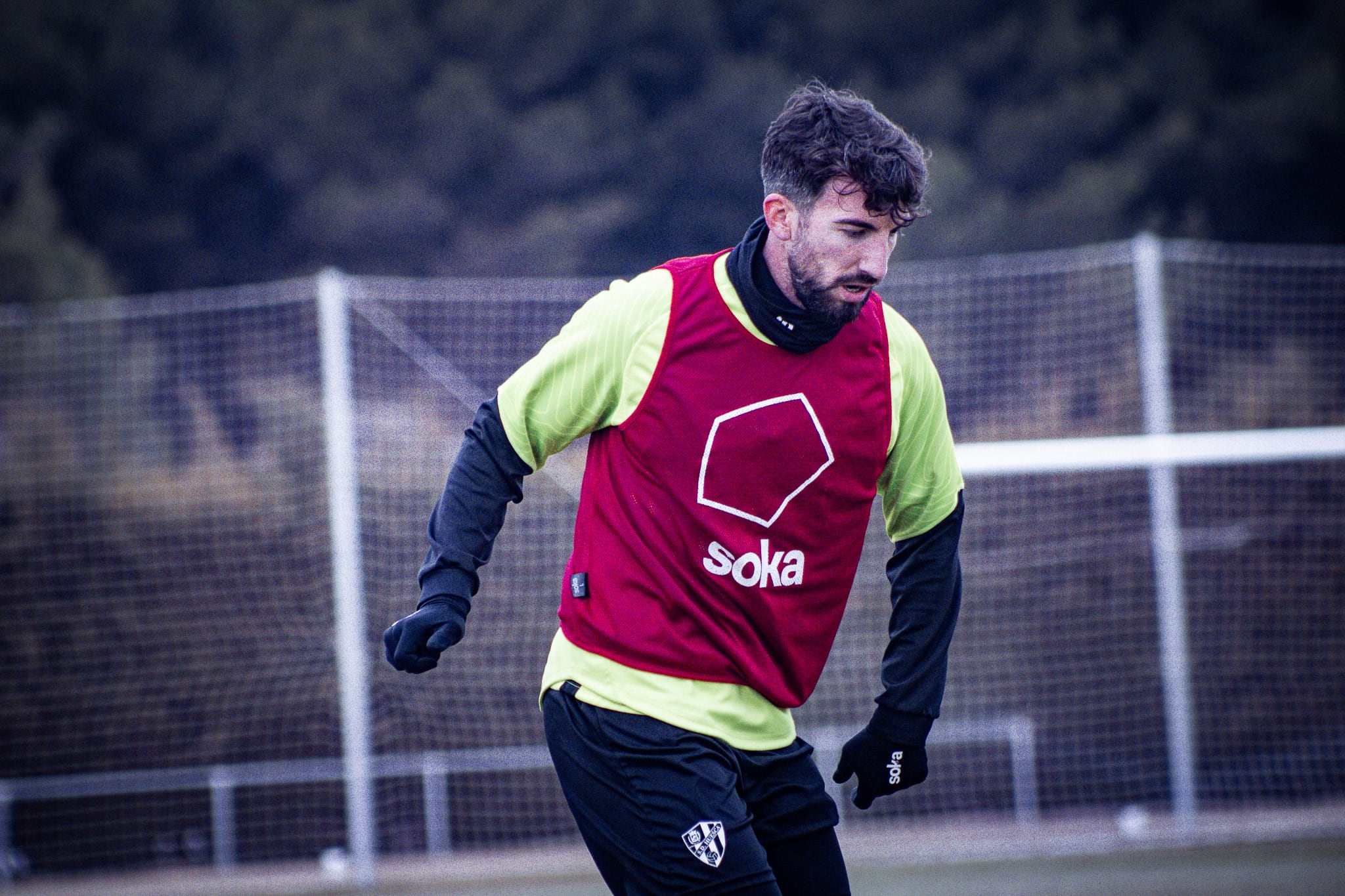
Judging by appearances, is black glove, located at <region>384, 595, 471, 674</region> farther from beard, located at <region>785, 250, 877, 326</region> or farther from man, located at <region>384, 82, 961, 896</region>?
beard, located at <region>785, 250, 877, 326</region>

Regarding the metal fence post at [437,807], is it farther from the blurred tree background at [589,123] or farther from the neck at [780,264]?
the blurred tree background at [589,123]

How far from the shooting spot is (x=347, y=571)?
229 inches

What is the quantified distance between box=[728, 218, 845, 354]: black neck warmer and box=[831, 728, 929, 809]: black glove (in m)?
0.73

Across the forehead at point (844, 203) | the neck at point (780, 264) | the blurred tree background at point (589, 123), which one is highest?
the blurred tree background at point (589, 123)

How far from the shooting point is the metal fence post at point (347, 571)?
18.7 ft

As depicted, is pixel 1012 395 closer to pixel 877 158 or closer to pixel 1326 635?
pixel 1326 635

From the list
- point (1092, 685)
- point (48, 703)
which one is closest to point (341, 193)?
point (48, 703)

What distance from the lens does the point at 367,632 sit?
636 cm

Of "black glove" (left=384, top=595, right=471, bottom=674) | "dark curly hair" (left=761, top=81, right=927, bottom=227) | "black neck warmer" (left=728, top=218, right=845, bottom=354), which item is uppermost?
"dark curly hair" (left=761, top=81, right=927, bottom=227)

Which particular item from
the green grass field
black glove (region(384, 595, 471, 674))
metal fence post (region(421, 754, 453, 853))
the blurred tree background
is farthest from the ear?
the blurred tree background

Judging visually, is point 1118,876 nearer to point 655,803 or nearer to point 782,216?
point 655,803

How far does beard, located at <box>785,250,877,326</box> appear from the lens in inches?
85.7

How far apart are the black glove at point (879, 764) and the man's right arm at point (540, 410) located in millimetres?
750

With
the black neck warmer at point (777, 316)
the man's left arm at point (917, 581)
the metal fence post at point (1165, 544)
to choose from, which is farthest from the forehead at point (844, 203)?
the metal fence post at point (1165, 544)
